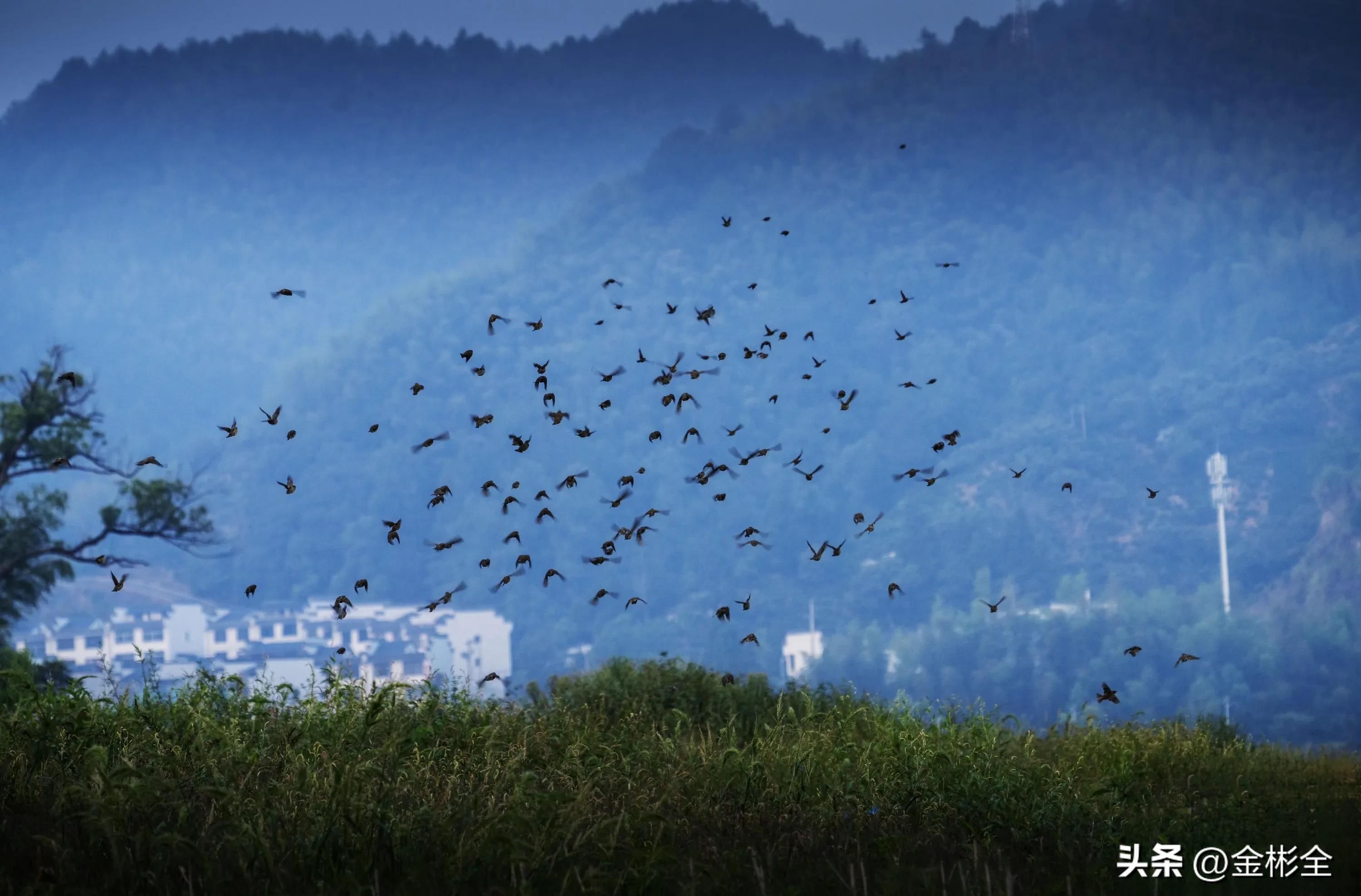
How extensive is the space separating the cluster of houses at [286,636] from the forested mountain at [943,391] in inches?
75.5

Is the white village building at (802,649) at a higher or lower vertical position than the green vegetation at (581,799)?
higher

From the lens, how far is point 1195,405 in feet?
230

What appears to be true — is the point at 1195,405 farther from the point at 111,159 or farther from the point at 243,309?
the point at 111,159

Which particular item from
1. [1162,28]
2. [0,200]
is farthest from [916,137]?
[0,200]

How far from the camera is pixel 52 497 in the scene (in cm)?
2597

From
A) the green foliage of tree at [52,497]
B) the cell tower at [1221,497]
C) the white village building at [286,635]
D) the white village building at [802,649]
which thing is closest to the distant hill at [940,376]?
the cell tower at [1221,497]

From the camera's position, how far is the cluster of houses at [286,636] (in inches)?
2132

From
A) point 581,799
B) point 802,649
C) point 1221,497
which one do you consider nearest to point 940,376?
point 1221,497

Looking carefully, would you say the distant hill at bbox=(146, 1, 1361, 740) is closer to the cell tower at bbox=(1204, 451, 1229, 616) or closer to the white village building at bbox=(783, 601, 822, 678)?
the cell tower at bbox=(1204, 451, 1229, 616)

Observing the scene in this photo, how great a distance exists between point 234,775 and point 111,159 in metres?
94.9

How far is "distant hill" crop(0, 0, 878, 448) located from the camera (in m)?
84.8

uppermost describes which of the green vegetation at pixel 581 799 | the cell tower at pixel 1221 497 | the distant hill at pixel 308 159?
the distant hill at pixel 308 159

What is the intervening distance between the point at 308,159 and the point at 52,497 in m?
73.0

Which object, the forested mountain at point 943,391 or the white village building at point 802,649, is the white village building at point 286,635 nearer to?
the forested mountain at point 943,391
